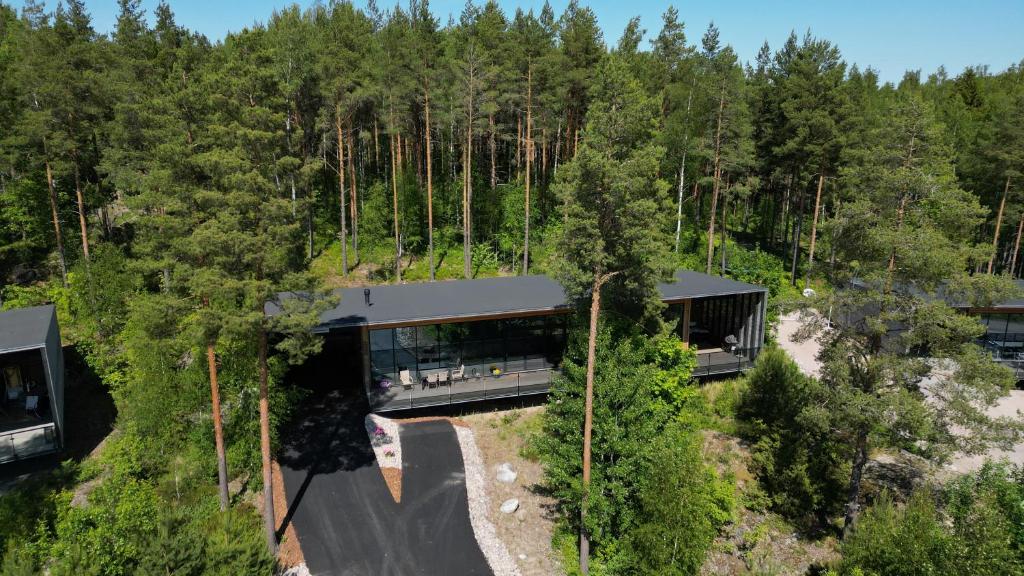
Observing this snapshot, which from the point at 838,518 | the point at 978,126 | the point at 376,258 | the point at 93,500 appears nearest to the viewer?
the point at 93,500

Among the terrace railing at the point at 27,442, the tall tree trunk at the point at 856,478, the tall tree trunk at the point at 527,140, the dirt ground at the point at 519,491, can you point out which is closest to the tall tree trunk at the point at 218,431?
the terrace railing at the point at 27,442

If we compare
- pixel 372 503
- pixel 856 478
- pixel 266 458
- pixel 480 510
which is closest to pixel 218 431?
pixel 266 458

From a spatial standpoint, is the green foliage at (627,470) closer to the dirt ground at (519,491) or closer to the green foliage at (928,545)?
the dirt ground at (519,491)

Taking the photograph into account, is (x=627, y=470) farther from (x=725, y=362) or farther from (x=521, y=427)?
(x=725, y=362)

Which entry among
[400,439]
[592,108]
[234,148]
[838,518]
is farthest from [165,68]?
[838,518]

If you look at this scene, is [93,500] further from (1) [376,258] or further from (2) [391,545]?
(1) [376,258]

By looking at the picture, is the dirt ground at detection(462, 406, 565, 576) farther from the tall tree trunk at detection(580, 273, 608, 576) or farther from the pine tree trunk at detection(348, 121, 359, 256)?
the pine tree trunk at detection(348, 121, 359, 256)

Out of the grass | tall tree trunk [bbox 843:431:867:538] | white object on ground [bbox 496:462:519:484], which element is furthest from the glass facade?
tall tree trunk [bbox 843:431:867:538]
